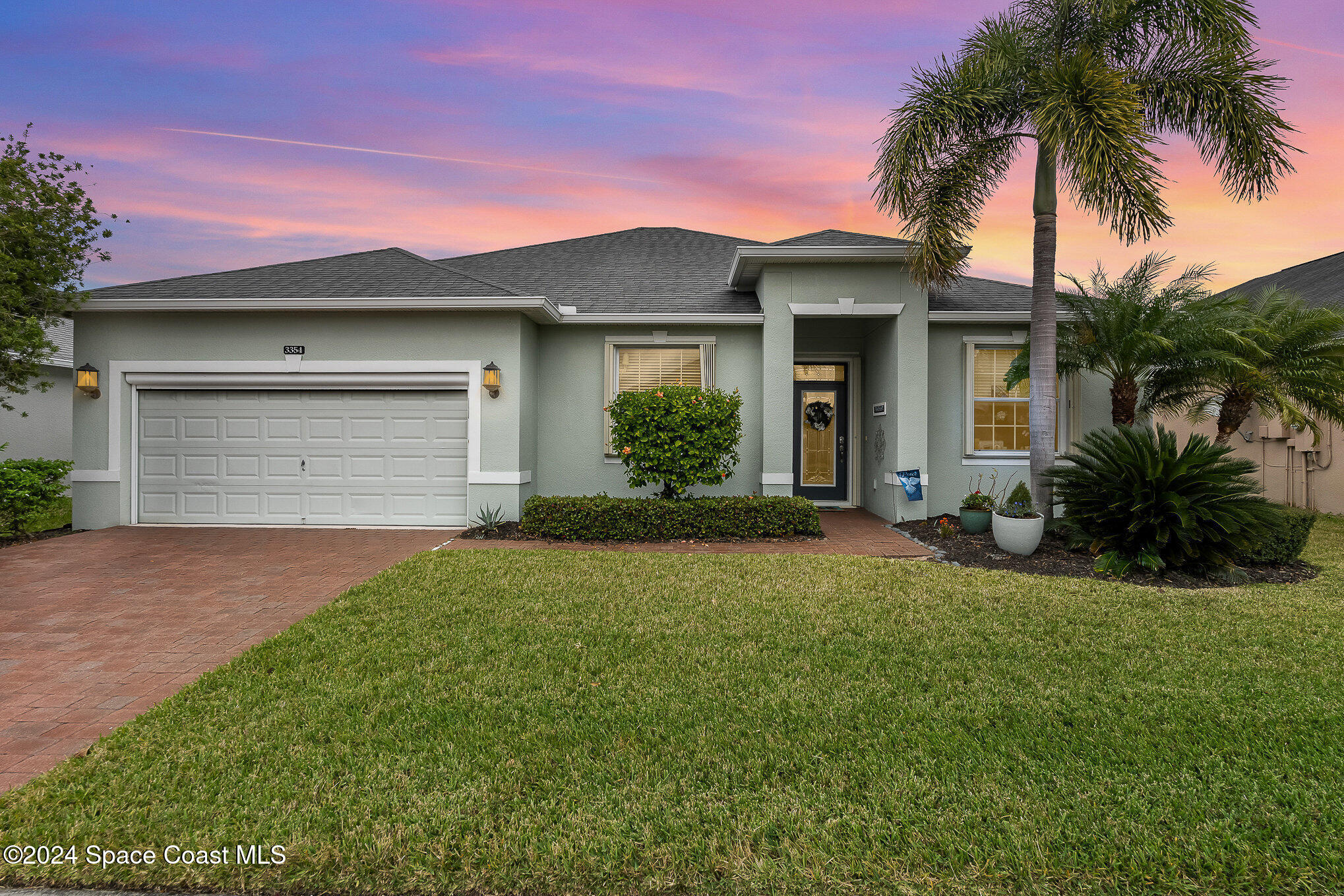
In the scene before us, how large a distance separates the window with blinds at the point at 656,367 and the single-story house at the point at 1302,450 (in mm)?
8764

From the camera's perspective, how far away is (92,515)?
9.62 m

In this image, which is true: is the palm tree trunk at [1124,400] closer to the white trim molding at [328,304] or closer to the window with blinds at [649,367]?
the window with blinds at [649,367]

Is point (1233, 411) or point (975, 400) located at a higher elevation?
point (975, 400)

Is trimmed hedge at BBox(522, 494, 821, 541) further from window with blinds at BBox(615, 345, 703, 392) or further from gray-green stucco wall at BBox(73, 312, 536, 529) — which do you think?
window with blinds at BBox(615, 345, 703, 392)

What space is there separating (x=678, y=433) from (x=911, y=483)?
3.87 meters

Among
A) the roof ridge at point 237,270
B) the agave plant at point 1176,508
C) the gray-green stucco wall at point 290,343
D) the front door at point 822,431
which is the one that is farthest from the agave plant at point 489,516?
the agave plant at point 1176,508

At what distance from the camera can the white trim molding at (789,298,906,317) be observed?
32.6ft

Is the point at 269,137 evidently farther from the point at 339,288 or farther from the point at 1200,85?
the point at 1200,85

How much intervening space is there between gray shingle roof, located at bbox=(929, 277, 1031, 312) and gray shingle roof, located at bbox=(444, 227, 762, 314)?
3004 mm

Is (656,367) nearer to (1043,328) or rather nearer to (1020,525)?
(1043,328)

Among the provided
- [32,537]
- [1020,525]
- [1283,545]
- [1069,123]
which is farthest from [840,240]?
[32,537]

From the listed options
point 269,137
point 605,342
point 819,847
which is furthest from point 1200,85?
point 269,137

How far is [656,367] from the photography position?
10617mm

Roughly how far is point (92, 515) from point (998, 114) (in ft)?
46.5
